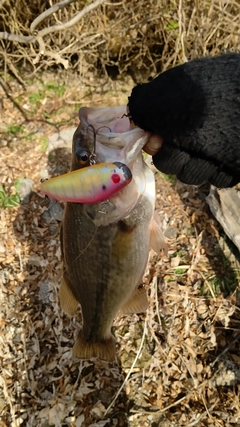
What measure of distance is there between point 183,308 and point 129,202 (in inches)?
62.5

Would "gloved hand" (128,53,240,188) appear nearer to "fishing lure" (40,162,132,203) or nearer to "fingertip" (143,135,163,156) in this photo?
"fingertip" (143,135,163,156)

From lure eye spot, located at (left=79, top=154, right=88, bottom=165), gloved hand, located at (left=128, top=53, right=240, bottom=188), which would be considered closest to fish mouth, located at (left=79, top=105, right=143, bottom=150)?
lure eye spot, located at (left=79, top=154, right=88, bottom=165)

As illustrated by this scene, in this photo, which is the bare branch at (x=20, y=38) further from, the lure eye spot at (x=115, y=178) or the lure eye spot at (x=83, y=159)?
the lure eye spot at (x=115, y=178)

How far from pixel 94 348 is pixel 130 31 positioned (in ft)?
10.8

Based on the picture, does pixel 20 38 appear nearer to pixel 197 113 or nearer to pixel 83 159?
pixel 83 159

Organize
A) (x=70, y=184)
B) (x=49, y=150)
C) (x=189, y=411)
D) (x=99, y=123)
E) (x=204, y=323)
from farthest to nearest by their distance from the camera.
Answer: (x=49, y=150) → (x=204, y=323) → (x=189, y=411) → (x=99, y=123) → (x=70, y=184)

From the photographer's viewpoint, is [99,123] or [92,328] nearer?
[99,123]

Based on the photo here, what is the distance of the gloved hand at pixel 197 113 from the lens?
186 cm

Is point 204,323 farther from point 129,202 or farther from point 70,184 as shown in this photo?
point 70,184

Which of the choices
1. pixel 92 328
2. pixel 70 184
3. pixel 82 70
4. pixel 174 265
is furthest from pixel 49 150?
pixel 70 184

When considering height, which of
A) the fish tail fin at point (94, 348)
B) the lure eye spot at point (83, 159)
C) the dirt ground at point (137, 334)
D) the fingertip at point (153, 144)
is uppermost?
the fingertip at point (153, 144)

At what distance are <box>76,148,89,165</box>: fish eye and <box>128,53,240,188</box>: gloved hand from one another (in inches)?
17.6

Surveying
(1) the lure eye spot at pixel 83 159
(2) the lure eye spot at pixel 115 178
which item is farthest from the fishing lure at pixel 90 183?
(1) the lure eye spot at pixel 83 159

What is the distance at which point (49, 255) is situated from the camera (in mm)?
3912
